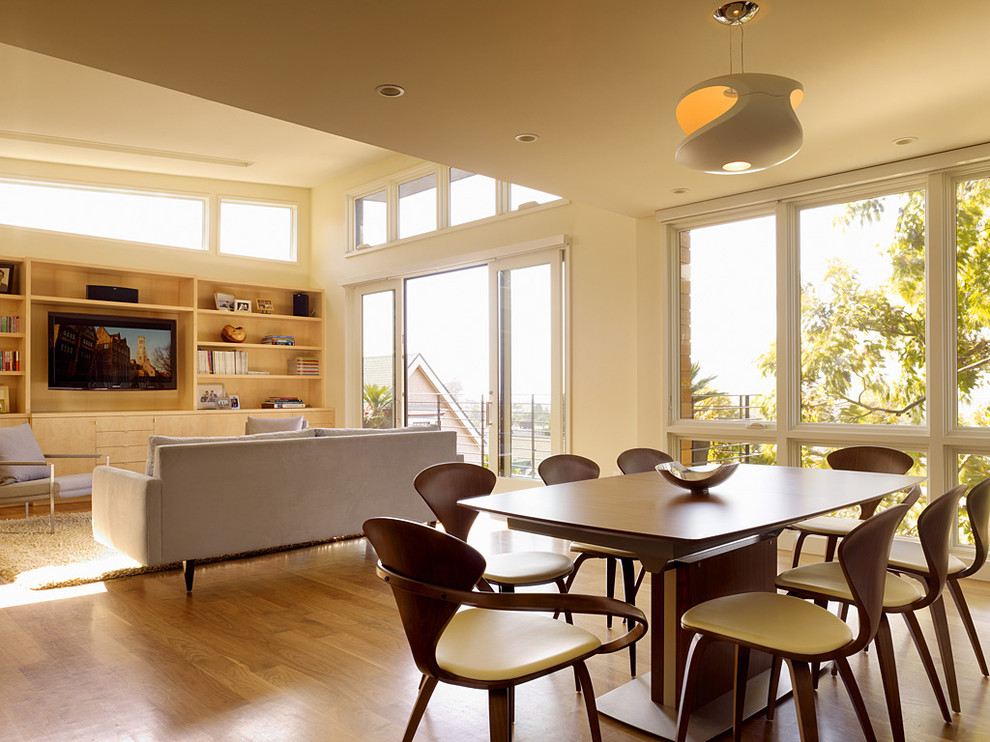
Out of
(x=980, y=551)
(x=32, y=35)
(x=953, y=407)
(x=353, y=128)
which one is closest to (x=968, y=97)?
(x=953, y=407)

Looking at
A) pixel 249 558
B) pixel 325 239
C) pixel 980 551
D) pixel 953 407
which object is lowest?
pixel 249 558

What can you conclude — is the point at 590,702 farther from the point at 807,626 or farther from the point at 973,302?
the point at 973,302

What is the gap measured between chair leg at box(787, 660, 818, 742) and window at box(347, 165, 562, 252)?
4.94 meters

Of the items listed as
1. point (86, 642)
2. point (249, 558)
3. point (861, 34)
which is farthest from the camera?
point (249, 558)

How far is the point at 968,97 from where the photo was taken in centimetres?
336

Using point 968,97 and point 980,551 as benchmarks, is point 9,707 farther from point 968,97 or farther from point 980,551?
point 968,97

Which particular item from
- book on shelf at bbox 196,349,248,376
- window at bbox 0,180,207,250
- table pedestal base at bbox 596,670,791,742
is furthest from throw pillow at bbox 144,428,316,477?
window at bbox 0,180,207,250

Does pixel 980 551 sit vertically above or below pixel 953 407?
below

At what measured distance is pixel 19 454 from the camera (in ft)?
17.9

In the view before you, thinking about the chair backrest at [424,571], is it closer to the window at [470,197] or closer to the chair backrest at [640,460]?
the chair backrest at [640,460]

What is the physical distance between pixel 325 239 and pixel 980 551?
26.2ft

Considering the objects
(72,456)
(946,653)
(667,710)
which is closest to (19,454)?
(72,456)

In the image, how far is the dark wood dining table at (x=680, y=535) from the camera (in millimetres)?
1928

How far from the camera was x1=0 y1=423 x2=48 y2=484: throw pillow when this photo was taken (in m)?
5.28
